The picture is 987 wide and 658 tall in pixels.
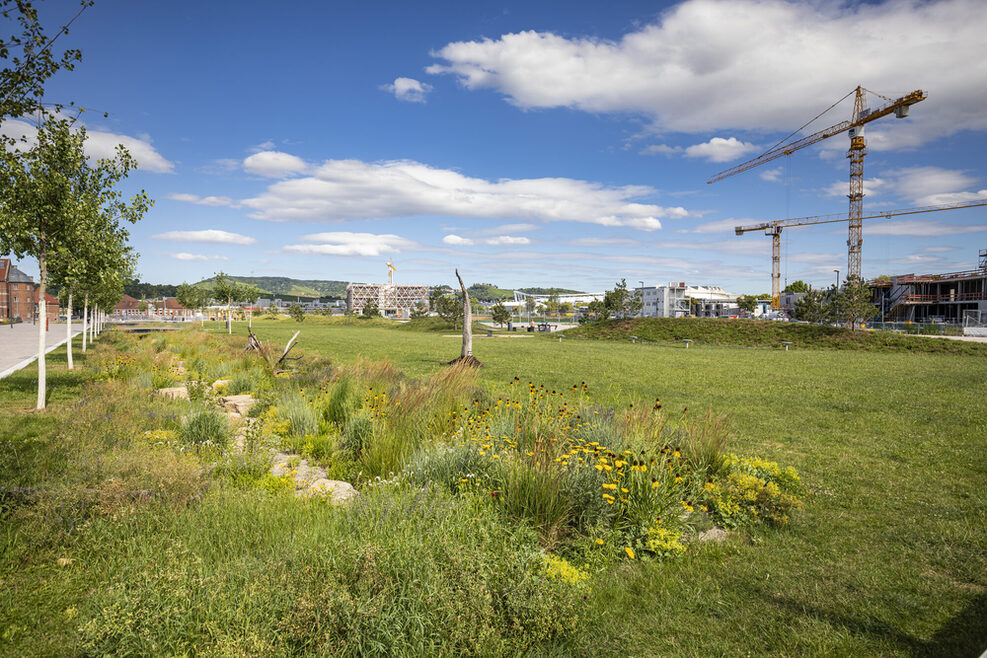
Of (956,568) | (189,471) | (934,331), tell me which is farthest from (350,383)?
(934,331)

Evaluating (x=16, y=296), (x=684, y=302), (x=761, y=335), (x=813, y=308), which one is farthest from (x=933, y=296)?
(x=16, y=296)

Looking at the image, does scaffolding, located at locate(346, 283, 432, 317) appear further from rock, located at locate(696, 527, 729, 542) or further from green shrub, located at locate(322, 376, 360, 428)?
rock, located at locate(696, 527, 729, 542)

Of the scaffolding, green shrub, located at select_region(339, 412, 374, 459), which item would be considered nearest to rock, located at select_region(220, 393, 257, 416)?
green shrub, located at select_region(339, 412, 374, 459)

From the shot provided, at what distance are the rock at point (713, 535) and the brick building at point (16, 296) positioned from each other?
102944 millimetres

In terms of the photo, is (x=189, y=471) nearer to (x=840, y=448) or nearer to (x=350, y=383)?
(x=350, y=383)

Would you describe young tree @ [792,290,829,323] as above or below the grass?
above

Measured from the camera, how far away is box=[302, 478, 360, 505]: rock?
202 inches

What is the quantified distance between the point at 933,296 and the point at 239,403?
8259 cm

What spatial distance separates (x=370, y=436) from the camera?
728 centimetres

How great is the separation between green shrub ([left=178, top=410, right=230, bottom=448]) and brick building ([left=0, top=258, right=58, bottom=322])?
96039 millimetres

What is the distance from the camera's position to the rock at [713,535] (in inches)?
205

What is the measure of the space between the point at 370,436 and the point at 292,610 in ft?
14.1

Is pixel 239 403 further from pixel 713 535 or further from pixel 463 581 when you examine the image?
pixel 713 535

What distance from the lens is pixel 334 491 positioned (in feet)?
18.1
